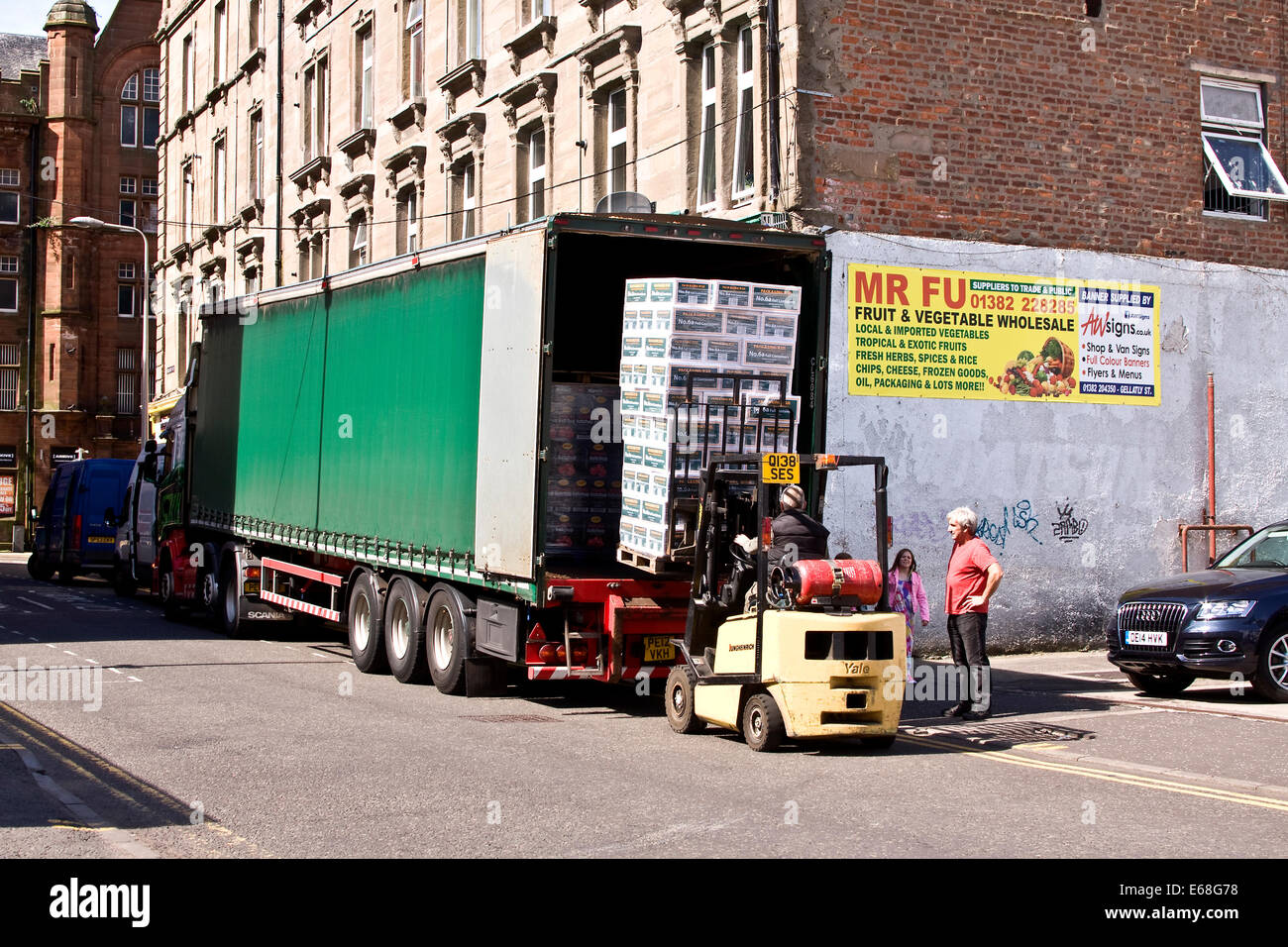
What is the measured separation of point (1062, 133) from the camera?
1917cm

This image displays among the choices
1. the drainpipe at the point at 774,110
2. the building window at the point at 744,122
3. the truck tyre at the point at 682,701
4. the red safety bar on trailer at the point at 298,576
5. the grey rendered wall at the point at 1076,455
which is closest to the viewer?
the truck tyre at the point at 682,701

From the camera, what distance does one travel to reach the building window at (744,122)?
18734 mm

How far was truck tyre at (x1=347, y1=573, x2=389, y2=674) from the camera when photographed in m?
15.5

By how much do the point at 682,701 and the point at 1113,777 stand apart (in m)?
3.37

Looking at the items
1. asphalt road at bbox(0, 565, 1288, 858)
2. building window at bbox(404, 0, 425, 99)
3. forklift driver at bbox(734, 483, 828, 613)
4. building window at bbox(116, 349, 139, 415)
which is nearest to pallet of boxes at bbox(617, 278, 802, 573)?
forklift driver at bbox(734, 483, 828, 613)

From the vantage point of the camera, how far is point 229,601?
20562mm

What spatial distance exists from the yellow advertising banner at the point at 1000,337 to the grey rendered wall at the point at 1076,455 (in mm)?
142

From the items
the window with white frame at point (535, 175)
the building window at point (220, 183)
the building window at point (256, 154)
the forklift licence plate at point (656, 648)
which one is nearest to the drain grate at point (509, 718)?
the forklift licence plate at point (656, 648)

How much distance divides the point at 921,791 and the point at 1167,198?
1301 cm

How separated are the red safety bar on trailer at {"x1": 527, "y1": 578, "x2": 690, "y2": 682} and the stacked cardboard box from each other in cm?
100

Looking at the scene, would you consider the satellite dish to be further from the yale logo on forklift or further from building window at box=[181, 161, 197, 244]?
building window at box=[181, 161, 197, 244]

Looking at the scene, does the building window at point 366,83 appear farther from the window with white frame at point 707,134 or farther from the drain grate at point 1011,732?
the drain grate at point 1011,732

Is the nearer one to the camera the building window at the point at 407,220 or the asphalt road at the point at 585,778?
the asphalt road at the point at 585,778
